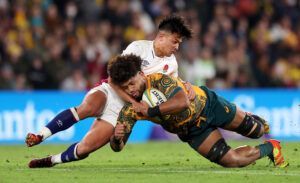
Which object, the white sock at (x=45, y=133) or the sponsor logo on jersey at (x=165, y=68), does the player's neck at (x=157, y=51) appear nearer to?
the sponsor logo on jersey at (x=165, y=68)

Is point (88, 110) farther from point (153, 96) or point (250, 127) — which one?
point (250, 127)

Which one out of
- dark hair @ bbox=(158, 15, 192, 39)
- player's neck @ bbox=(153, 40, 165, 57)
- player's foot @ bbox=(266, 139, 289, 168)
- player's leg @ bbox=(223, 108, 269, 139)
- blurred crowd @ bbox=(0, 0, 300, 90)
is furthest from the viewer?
blurred crowd @ bbox=(0, 0, 300, 90)

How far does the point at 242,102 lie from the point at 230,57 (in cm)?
199

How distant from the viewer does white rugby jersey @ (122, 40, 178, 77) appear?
11177 millimetres

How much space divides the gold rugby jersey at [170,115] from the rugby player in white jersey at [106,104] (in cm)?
71

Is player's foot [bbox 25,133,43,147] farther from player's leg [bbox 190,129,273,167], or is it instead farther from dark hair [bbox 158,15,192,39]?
dark hair [bbox 158,15,192,39]

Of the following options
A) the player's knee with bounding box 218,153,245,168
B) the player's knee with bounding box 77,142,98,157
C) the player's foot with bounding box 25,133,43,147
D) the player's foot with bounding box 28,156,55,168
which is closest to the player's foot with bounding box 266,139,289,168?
the player's knee with bounding box 218,153,245,168

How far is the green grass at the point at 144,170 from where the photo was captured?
9609 mm

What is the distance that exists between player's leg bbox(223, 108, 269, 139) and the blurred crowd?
7872 mm

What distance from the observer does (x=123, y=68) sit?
9812 millimetres

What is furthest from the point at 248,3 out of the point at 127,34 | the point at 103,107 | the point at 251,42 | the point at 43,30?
the point at 103,107

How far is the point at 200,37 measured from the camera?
2119 centimetres

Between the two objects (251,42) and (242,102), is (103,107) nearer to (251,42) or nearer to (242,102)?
(242,102)

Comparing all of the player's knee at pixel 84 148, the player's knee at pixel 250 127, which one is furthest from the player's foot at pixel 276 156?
the player's knee at pixel 84 148
